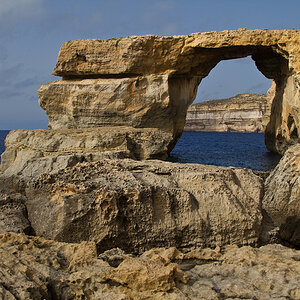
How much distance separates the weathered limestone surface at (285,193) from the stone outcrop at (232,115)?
199 ft

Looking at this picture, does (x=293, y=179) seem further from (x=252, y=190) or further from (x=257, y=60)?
(x=257, y=60)

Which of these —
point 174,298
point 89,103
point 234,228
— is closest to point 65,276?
point 174,298

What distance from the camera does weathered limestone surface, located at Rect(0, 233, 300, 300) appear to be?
3879 mm

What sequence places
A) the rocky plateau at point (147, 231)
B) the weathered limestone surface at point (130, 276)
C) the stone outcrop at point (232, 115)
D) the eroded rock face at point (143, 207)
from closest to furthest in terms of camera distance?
the weathered limestone surface at point (130, 276) → the rocky plateau at point (147, 231) → the eroded rock face at point (143, 207) → the stone outcrop at point (232, 115)

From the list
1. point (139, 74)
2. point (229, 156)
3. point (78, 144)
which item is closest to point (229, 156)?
point (229, 156)

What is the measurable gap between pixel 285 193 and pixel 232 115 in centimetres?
6766

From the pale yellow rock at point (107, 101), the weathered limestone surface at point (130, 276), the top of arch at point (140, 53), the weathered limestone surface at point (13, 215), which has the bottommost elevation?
→ the weathered limestone surface at point (130, 276)

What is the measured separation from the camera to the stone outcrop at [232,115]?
241 ft

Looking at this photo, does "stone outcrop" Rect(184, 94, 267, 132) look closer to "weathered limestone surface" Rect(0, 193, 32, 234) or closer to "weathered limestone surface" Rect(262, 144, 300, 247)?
"weathered limestone surface" Rect(262, 144, 300, 247)

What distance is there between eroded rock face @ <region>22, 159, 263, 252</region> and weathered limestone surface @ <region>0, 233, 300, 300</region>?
33.7 inches

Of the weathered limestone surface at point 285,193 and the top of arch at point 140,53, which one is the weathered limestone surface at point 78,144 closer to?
the weathered limestone surface at point 285,193

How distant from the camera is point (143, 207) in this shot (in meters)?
5.93

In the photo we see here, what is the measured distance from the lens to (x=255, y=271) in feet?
15.0

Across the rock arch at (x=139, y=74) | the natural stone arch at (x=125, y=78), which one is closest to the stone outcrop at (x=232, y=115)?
the rock arch at (x=139, y=74)
